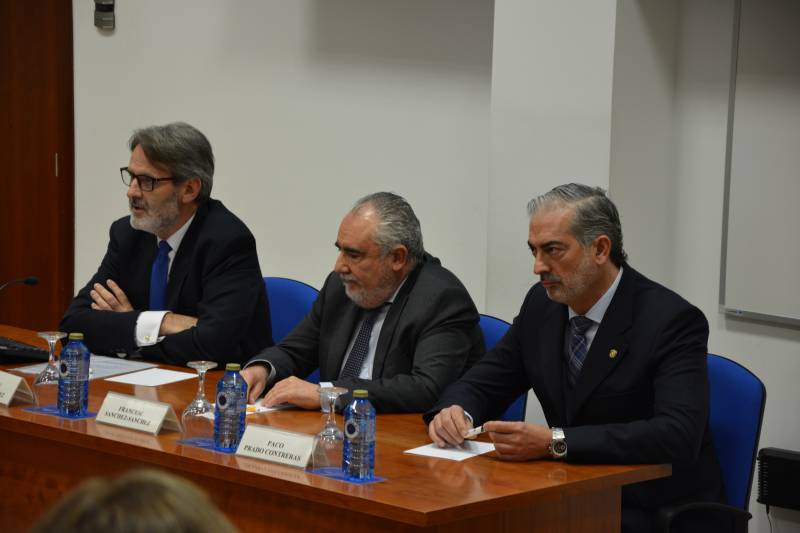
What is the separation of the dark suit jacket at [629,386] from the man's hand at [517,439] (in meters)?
0.08

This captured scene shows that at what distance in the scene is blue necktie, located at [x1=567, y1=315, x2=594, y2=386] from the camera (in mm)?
3174

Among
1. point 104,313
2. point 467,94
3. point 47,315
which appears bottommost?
point 47,315

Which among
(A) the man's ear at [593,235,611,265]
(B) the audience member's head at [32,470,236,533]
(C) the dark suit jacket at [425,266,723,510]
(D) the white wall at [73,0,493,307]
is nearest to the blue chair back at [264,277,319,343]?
(D) the white wall at [73,0,493,307]

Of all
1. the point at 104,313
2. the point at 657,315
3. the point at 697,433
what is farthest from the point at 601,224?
the point at 104,313

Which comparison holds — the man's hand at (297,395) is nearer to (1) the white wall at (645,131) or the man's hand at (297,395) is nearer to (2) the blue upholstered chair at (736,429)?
(2) the blue upholstered chair at (736,429)

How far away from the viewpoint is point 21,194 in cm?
652

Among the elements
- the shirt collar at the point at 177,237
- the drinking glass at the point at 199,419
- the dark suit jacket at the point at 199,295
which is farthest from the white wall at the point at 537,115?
the drinking glass at the point at 199,419

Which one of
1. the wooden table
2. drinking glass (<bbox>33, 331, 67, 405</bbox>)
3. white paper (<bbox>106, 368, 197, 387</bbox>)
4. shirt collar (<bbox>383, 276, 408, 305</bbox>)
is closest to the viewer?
the wooden table

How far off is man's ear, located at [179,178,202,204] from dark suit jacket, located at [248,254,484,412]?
27.9 inches

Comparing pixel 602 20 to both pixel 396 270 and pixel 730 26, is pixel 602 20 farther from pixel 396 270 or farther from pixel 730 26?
pixel 396 270

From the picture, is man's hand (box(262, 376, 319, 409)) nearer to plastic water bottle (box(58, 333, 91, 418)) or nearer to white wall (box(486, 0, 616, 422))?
plastic water bottle (box(58, 333, 91, 418))

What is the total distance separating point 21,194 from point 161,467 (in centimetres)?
412

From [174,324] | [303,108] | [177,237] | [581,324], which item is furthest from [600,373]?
[303,108]

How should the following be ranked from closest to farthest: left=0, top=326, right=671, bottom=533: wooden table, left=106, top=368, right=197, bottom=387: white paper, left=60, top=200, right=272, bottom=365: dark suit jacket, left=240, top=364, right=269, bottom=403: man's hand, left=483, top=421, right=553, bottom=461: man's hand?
left=0, top=326, right=671, bottom=533: wooden table
left=483, top=421, right=553, bottom=461: man's hand
left=240, top=364, right=269, bottom=403: man's hand
left=106, top=368, right=197, bottom=387: white paper
left=60, top=200, right=272, bottom=365: dark suit jacket
